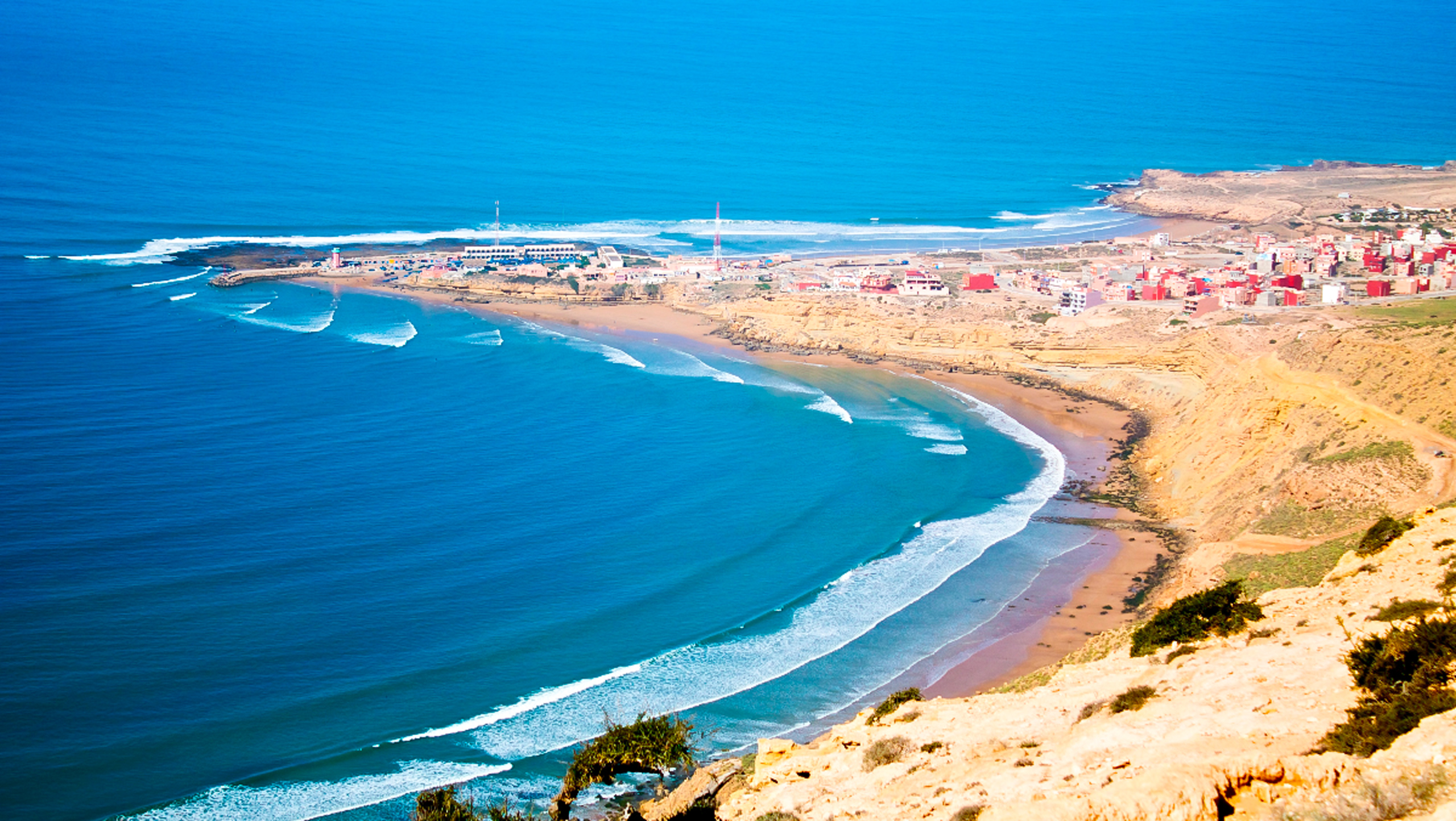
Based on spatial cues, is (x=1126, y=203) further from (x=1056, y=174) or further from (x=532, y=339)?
(x=532, y=339)

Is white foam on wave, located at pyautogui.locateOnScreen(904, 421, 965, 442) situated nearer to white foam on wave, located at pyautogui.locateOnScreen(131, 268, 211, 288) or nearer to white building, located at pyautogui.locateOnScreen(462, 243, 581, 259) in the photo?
white building, located at pyautogui.locateOnScreen(462, 243, 581, 259)

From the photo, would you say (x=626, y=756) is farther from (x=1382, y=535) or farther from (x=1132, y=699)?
(x=1382, y=535)

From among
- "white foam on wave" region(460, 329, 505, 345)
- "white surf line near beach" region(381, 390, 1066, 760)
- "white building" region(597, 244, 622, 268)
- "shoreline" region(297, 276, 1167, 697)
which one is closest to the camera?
"white surf line near beach" region(381, 390, 1066, 760)

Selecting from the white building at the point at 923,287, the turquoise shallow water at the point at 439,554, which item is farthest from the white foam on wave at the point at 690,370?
the white building at the point at 923,287

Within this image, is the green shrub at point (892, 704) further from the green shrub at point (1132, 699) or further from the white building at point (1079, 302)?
the white building at point (1079, 302)

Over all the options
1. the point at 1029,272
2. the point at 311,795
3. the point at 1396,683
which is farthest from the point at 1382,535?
the point at 1029,272

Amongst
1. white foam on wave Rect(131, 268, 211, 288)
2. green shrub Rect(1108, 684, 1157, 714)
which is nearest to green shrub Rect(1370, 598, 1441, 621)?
green shrub Rect(1108, 684, 1157, 714)

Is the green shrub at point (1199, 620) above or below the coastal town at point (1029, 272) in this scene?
below
